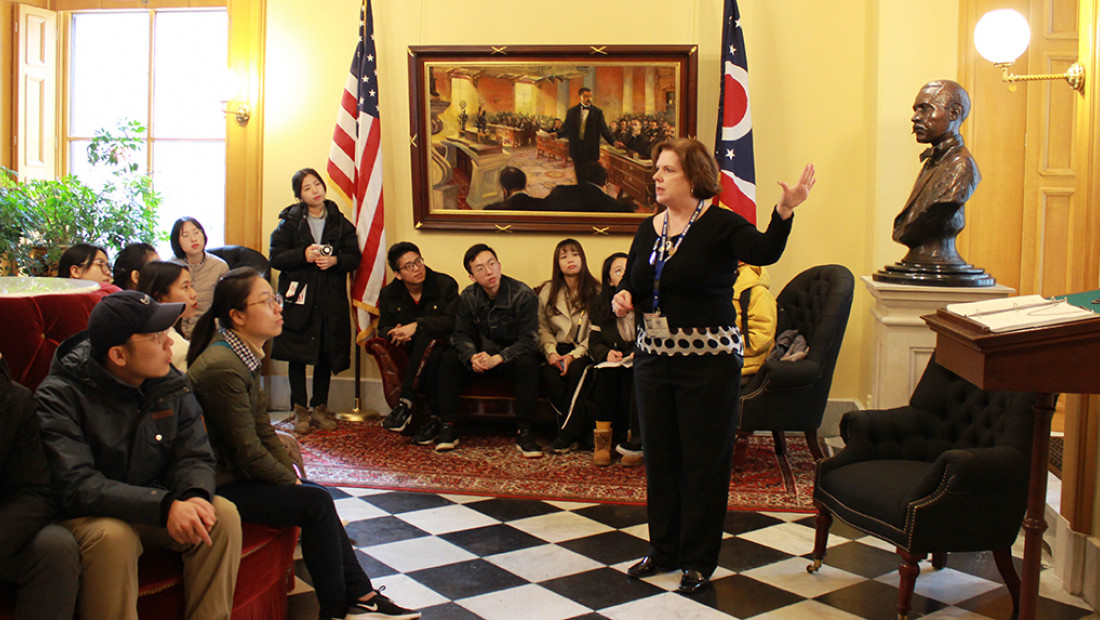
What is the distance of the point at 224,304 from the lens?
9.76 feet

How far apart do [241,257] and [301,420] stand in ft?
3.91

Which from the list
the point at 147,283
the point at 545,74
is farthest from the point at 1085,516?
the point at 545,74

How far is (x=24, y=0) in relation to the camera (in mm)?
6789

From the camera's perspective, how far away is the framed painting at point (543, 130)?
6.05 metres

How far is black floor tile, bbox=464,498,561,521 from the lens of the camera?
13.9ft

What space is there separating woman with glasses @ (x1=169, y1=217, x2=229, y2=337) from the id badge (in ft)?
11.5

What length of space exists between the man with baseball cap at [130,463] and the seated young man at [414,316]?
3006 millimetres

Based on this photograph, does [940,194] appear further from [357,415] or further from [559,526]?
[357,415]

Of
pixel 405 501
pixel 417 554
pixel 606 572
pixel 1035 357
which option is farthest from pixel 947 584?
pixel 405 501

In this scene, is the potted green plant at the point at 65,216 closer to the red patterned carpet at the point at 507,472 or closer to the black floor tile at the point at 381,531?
the red patterned carpet at the point at 507,472

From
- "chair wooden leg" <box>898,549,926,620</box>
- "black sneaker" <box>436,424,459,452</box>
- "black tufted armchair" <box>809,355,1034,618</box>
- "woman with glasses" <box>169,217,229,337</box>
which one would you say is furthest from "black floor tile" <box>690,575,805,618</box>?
"woman with glasses" <box>169,217,229,337</box>

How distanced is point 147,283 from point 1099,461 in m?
3.49

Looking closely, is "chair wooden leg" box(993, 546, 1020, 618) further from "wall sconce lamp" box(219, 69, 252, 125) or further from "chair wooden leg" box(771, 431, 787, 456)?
"wall sconce lamp" box(219, 69, 252, 125)

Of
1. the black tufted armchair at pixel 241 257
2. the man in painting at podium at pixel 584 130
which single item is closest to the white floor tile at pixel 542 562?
the man in painting at podium at pixel 584 130
